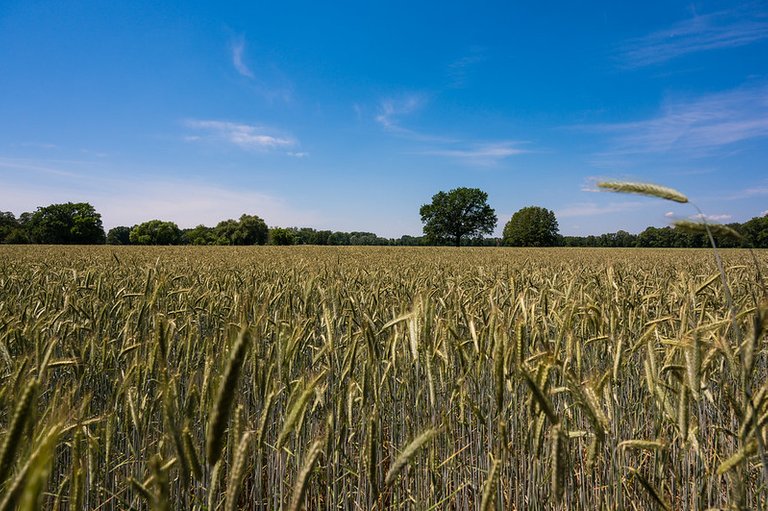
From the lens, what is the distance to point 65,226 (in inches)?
2832

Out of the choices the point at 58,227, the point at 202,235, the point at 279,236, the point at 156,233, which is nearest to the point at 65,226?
the point at 58,227

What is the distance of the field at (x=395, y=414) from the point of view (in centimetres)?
113

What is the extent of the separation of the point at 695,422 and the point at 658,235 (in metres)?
94.9

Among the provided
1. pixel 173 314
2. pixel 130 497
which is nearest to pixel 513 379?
pixel 130 497

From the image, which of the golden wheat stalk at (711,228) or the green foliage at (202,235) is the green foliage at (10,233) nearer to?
the green foliage at (202,235)

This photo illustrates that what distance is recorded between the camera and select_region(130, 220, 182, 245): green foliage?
88475 mm

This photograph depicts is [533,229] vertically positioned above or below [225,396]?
above

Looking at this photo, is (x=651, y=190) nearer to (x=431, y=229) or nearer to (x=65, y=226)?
(x=431, y=229)

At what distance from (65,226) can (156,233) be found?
19.0 meters

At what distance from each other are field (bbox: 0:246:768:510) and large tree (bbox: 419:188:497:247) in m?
69.0

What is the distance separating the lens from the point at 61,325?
295 cm

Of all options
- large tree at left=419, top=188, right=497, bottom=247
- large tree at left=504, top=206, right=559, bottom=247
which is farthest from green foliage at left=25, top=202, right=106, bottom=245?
large tree at left=504, top=206, right=559, bottom=247

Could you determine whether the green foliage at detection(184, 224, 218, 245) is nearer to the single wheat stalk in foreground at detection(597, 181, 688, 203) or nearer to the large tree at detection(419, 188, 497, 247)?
the large tree at detection(419, 188, 497, 247)

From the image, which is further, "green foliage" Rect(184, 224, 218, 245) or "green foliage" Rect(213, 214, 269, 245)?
"green foliage" Rect(184, 224, 218, 245)
